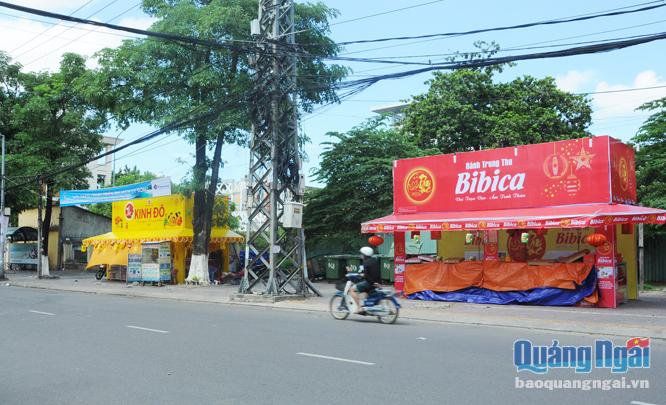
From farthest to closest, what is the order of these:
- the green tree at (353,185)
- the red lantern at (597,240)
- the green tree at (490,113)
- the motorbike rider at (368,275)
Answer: the green tree at (490,113)
the green tree at (353,185)
the red lantern at (597,240)
the motorbike rider at (368,275)

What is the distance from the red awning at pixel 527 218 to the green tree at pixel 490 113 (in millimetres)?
16428

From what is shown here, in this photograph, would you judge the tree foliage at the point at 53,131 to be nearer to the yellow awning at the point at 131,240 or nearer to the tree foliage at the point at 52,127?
the tree foliage at the point at 52,127

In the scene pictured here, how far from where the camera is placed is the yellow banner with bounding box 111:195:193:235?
29.9 m

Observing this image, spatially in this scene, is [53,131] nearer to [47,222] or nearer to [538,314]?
[47,222]

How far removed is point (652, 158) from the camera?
2605 centimetres

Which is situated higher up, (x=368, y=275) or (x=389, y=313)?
(x=368, y=275)

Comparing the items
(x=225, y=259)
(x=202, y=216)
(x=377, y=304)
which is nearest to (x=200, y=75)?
(x=202, y=216)

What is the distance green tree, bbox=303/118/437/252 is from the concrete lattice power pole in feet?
29.1

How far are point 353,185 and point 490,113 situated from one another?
12796 millimetres

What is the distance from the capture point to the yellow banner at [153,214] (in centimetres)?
2992

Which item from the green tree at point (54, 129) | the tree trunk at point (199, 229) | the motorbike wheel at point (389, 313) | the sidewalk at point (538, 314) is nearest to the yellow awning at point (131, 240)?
the tree trunk at point (199, 229)

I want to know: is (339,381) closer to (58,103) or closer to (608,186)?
(608,186)

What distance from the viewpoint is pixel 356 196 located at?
2922 cm

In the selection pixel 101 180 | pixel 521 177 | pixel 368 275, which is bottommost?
pixel 368 275
